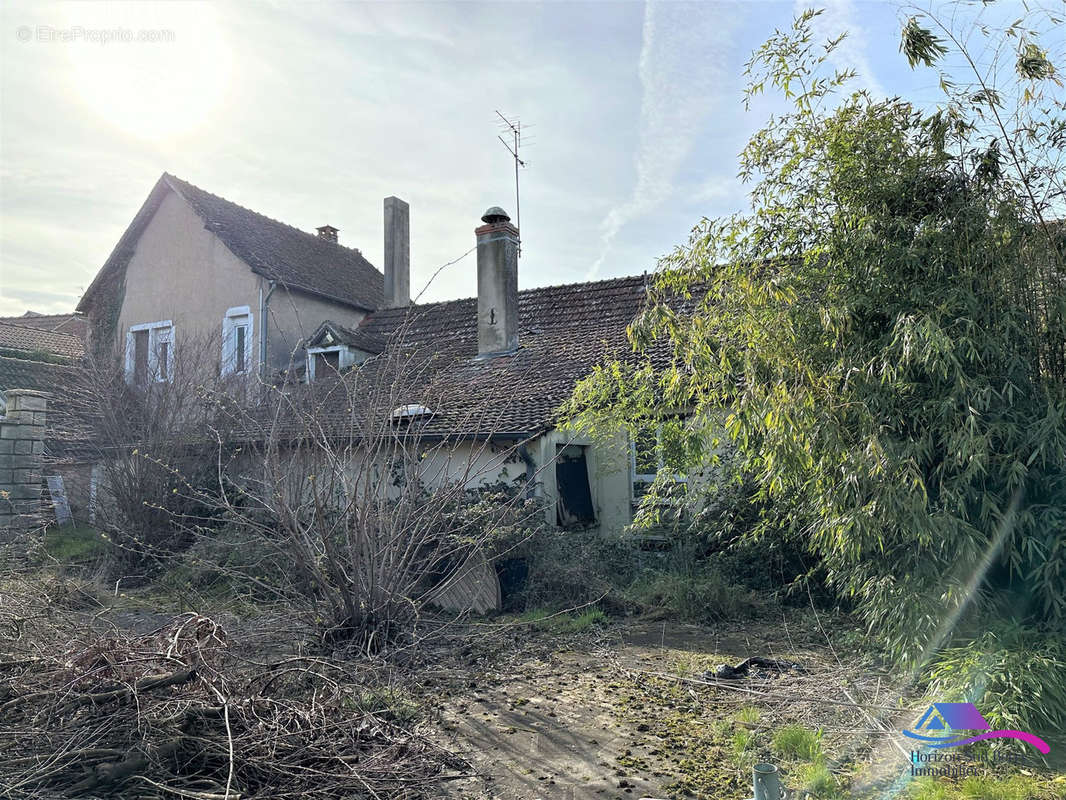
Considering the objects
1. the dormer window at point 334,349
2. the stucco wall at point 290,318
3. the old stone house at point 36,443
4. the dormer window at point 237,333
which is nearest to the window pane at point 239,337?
the dormer window at point 237,333

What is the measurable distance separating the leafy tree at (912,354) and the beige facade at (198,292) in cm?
1269

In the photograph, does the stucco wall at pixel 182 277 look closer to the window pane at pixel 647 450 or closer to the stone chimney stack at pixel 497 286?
the stone chimney stack at pixel 497 286

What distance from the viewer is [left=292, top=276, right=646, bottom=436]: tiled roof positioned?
Answer: 11781mm

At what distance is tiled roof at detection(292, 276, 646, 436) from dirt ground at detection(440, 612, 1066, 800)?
4311 mm

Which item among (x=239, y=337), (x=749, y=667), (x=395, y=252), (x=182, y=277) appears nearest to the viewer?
(x=749, y=667)

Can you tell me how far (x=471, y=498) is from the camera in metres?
10.8

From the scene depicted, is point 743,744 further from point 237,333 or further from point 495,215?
point 237,333

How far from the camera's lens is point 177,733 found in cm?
419

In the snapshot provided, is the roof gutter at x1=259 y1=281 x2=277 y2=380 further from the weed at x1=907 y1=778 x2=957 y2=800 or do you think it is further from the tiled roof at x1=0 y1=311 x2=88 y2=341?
the weed at x1=907 y1=778 x2=957 y2=800

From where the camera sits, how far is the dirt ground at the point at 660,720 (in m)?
4.48

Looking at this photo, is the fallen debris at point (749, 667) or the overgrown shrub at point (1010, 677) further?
the fallen debris at point (749, 667)

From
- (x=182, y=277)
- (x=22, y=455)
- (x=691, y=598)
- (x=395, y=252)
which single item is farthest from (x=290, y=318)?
(x=691, y=598)

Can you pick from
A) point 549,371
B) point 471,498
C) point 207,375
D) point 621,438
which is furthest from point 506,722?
point 207,375

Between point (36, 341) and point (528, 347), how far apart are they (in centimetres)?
1450
